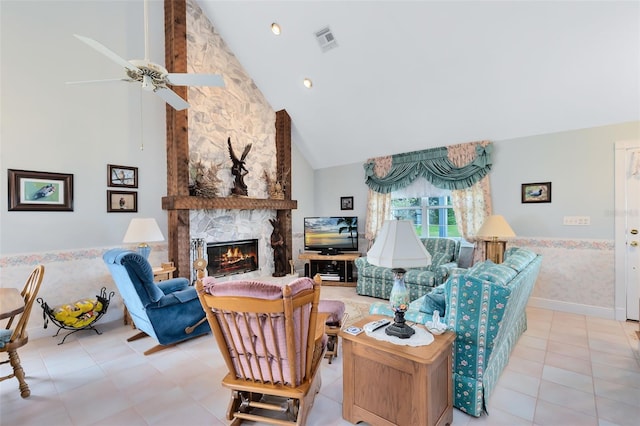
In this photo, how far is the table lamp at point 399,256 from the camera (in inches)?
68.0

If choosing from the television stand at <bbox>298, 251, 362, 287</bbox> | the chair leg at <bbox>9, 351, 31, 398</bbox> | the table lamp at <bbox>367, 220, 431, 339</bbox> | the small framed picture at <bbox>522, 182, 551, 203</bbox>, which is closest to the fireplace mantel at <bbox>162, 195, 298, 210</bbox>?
the television stand at <bbox>298, 251, 362, 287</bbox>

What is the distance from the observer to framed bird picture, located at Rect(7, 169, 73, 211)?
10.2 feet

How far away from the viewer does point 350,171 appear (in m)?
6.08

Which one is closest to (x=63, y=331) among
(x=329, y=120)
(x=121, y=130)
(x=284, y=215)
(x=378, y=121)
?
(x=121, y=130)

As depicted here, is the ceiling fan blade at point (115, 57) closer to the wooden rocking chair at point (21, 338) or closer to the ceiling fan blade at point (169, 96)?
the ceiling fan blade at point (169, 96)

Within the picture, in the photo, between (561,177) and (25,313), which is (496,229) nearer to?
(561,177)

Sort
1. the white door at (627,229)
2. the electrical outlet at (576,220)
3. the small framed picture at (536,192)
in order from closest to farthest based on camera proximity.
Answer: the white door at (627,229) → the electrical outlet at (576,220) → the small framed picture at (536,192)

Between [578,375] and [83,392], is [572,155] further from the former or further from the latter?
[83,392]

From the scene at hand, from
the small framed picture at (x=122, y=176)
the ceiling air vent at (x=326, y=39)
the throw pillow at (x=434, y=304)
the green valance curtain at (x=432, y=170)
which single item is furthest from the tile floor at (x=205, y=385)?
the ceiling air vent at (x=326, y=39)

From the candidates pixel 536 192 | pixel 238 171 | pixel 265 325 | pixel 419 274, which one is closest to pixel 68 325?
pixel 265 325

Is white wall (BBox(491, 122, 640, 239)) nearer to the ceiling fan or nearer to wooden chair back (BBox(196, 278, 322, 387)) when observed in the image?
wooden chair back (BBox(196, 278, 322, 387))

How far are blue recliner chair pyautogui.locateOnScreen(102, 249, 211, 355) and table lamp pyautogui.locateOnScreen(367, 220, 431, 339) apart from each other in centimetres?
205

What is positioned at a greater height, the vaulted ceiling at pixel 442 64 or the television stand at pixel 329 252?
the vaulted ceiling at pixel 442 64

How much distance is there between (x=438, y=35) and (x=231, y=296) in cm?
380
